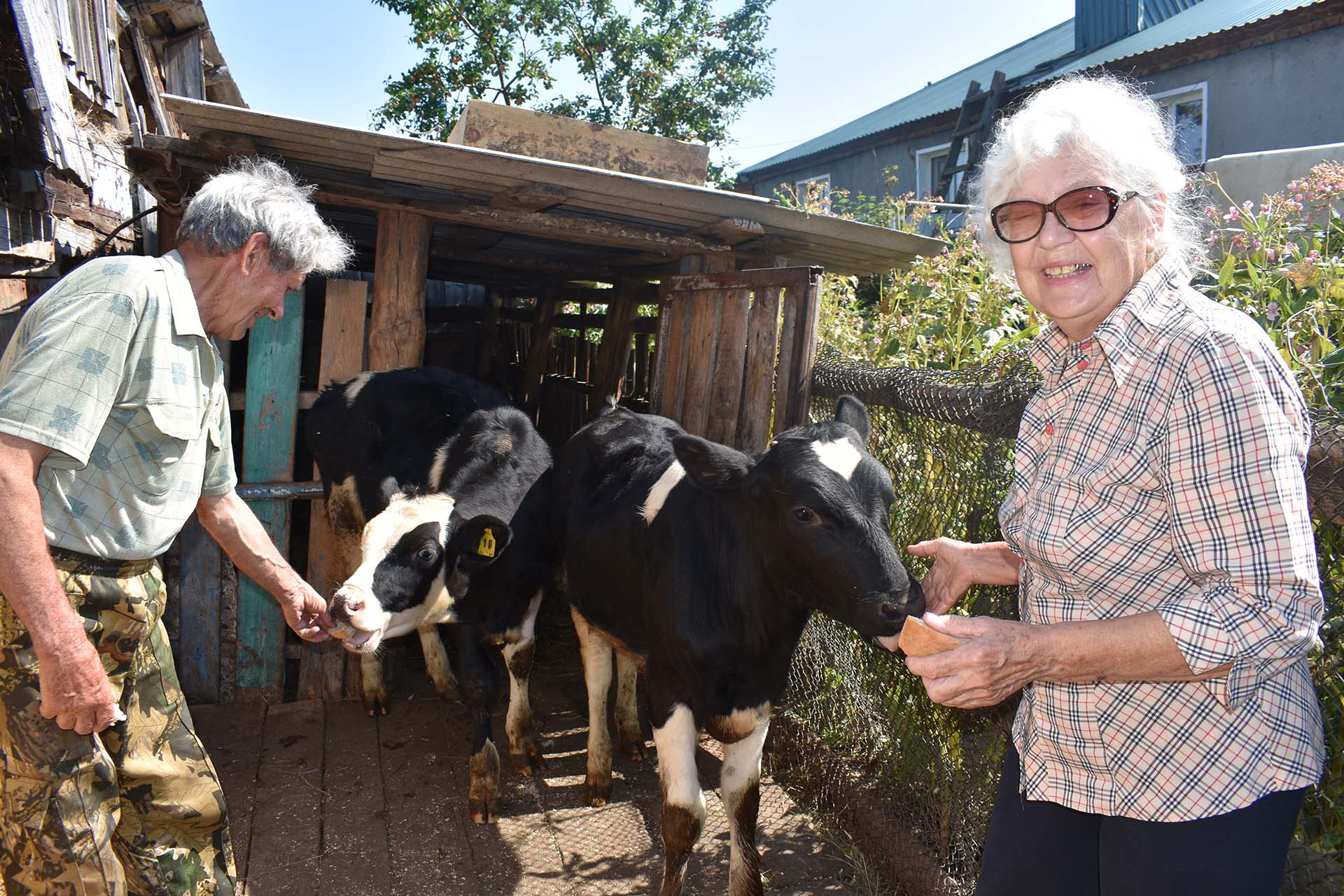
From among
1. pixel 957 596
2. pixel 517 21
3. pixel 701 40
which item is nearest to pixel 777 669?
pixel 957 596

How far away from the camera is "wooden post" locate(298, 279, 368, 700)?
17.3 ft

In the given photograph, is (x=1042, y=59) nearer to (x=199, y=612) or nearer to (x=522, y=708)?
(x=522, y=708)

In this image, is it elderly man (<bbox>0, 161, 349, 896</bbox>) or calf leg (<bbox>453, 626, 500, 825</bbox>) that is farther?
calf leg (<bbox>453, 626, 500, 825</bbox>)

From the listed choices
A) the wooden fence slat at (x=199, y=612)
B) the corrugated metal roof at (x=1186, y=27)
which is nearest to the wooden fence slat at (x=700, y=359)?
the wooden fence slat at (x=199, y=612)

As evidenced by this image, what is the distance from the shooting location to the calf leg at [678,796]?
3197 mm

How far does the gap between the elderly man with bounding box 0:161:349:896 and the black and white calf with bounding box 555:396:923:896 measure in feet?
4.85

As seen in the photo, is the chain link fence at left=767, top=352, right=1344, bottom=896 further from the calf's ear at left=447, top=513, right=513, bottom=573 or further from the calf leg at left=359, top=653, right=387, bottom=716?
the calf leg at left=359, top=653, right=387, bottom=716

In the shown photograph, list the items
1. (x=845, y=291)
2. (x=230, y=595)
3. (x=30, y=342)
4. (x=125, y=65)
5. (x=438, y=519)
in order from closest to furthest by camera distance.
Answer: (x=30, y=342) < (x=438, y=519) < (x=230, y=595) < (x=845, y=291) < (x=125, y=65)

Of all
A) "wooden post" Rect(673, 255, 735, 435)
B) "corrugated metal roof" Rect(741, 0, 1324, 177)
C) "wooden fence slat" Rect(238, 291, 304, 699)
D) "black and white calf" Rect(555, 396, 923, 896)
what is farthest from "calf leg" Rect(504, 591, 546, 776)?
"corrugated metal roof" Rect(741, 0, 1324, 177)

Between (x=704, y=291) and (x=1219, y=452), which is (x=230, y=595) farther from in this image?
(x=1219, y=452)

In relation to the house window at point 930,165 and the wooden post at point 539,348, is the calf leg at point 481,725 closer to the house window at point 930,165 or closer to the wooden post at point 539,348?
the wooden post at point 539,348

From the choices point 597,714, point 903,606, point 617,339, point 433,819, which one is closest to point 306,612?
point 433,819

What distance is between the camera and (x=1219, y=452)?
1393mm

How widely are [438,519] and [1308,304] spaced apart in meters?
3.41
